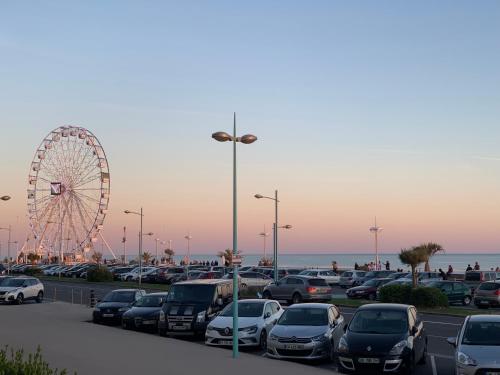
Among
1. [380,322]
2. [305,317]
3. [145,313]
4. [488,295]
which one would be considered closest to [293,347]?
[305,317]

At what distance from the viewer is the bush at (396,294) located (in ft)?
108

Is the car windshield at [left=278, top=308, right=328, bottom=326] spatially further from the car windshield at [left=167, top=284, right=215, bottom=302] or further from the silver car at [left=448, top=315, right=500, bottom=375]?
the car windshield at [left=167, top=284, right=215, bottom=302]

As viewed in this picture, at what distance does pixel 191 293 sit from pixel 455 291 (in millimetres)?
20761

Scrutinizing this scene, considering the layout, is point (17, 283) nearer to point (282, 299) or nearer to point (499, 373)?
point (282, 299)

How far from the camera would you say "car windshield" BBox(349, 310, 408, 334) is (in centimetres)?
1630

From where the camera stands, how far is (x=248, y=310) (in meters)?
20.7

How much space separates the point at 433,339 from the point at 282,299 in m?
17.0

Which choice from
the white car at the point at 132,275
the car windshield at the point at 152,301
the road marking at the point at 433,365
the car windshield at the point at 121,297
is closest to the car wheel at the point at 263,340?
the road marking at the point at 433,365

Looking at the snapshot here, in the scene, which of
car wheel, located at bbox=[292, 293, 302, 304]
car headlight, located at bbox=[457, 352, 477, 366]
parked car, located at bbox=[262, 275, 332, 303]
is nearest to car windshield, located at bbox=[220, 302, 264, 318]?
car headlight, located at bbox=[457, 352, 477, 366]

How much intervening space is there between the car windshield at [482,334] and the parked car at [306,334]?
4090mm

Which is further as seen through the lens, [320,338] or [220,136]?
[220,136]

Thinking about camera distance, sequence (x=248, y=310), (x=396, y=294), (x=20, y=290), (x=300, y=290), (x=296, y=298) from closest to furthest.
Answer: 1. (x=248, y=310)
2. (x=396, y=294)
3. (x=20, y=290)
4. (x=300, y=290)
5. (x=296, y=298)

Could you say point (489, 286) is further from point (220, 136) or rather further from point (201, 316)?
point (220, 136)

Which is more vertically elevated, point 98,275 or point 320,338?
point 320,338
